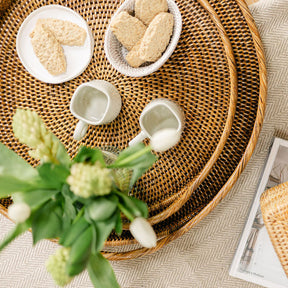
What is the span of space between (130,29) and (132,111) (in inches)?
7.2

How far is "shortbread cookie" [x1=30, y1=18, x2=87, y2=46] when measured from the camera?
71 centimetres

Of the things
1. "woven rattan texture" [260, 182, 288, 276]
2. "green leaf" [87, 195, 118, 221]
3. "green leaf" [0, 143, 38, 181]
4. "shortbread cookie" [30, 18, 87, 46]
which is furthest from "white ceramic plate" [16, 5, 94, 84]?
"woven rattan texture" [260, 182, 288, 276]

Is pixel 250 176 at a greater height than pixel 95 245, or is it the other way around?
pixel 95 245

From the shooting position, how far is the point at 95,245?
466 mm

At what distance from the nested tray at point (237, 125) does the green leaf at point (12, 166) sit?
31 centimetres

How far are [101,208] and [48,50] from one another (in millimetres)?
440

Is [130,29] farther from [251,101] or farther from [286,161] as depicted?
[286,161]

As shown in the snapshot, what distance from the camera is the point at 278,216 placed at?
2.23 ft

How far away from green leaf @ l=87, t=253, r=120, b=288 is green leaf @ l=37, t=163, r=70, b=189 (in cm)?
15

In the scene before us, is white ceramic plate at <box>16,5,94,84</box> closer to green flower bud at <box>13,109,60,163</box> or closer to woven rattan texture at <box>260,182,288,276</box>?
green flower bud at <box>13,109,60,163</box>

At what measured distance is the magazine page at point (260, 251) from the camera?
0.86 m

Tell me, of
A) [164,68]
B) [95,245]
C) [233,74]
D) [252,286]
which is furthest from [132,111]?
[252,286]

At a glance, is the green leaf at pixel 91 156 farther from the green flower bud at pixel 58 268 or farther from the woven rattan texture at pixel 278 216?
the woven rattan texture at pixel 278 216

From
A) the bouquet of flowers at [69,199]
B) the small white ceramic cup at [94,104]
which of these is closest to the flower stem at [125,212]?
the bouquet of flowers at [69,199]
